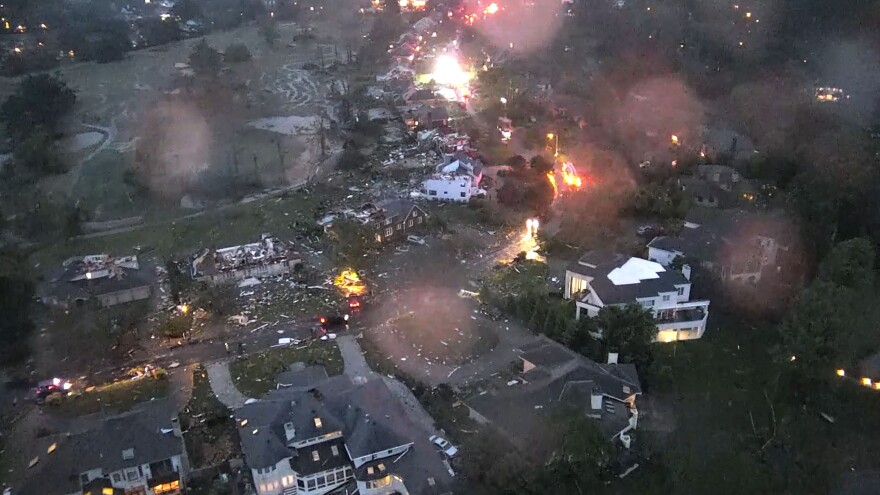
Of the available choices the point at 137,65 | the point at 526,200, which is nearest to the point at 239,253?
the point at 526,200

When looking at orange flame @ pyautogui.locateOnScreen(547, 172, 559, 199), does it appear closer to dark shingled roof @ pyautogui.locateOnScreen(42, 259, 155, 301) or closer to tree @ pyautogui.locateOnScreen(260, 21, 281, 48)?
dark shingled roof @ pyautogui.locateOnScreen(42, 259, 155, 301)

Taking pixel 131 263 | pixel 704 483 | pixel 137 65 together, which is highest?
pixel 137 65

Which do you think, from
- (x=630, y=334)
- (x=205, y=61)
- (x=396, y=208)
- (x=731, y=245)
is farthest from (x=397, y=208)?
(x=205, y=61)

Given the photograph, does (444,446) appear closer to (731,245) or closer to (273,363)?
(273,363)

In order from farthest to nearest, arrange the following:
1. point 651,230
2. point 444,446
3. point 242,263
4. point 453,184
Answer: point 453,184 < point 651,230 < point 242,263 < point 444,446

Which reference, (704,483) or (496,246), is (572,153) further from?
(704,483)
